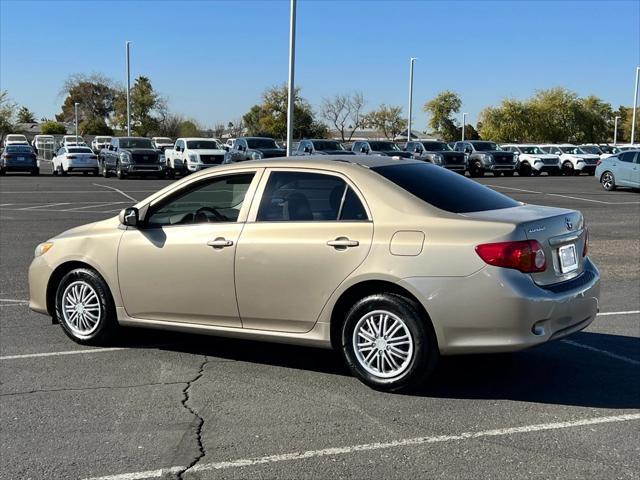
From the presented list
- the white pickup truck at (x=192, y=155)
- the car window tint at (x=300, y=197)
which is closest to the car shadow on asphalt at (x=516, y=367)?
the car window tint at (x=300, y=197)

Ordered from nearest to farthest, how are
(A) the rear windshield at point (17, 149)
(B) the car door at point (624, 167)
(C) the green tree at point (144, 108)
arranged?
(B) the car door at point (624, 167), (A) the rear windshield at point (17, 149), (C) the green tree at point (144, 108)

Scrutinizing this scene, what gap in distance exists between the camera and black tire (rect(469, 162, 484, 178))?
39925 millimetres

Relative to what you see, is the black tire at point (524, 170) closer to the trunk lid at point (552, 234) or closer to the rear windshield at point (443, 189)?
the rear windshield at point (443, 189)

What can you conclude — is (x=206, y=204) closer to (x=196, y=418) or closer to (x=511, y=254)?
(x=196, y=418)

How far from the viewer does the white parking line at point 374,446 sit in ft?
12.7

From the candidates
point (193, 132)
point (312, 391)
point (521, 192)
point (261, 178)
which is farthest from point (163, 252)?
point (193, 132)

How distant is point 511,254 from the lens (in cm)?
475

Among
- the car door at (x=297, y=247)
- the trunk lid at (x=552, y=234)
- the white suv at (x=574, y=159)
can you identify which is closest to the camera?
the trunk lid at (x=552, y=234)

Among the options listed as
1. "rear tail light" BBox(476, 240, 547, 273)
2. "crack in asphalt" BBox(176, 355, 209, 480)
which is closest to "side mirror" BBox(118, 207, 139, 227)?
"crack in asphalt" BBox(176, 355, 209, 480)

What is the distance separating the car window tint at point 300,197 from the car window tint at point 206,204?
248 mm

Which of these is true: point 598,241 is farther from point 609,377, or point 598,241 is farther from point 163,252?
point 163,252

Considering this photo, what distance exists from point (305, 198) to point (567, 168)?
40859mm

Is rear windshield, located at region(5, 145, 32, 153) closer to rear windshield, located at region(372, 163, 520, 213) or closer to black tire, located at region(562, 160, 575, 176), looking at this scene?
black tire, located at region(562, 160, 575, 176)

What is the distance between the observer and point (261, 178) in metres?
5.70
